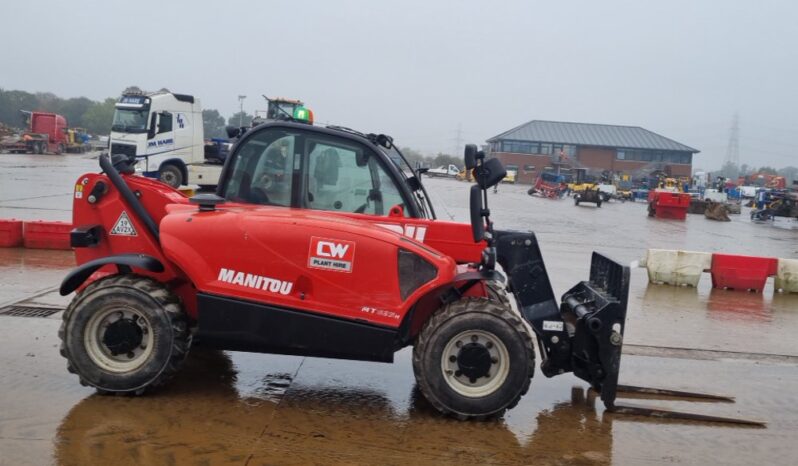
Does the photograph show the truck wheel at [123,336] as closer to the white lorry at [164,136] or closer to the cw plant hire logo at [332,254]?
the cw plant hire logo at [332,254]

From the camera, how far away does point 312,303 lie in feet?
15.5

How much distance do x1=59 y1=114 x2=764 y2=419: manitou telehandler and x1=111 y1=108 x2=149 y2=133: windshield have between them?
2131cm

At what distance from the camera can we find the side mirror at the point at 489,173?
190 inches

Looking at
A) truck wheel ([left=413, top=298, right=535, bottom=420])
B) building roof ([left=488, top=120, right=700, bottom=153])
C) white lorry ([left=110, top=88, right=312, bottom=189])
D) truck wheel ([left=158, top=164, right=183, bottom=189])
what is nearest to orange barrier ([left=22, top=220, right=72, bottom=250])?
truck wheel ([left=413, top=298, right=535, bottom=420])

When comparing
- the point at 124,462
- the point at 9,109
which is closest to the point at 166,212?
the point at 124,462

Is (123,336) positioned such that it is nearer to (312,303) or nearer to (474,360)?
(312,303)

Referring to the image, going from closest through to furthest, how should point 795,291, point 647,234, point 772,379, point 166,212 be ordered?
1. point 166,212
2. point 772,379
3. point 795,291
4. point 647,234

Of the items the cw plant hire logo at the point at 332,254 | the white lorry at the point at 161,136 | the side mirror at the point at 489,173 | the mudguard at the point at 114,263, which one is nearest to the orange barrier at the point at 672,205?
the white lorry at the point at 161,136

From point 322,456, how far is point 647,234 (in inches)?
850

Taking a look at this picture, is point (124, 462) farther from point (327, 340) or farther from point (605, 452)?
point (605, 452)

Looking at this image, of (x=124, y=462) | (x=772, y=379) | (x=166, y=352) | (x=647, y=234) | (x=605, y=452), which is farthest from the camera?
(x=647, y=234)

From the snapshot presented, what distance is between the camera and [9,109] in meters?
93.8

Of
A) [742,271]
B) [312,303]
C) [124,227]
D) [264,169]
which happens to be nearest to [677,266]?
[742,271]

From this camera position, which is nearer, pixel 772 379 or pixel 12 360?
pixel 12 360
